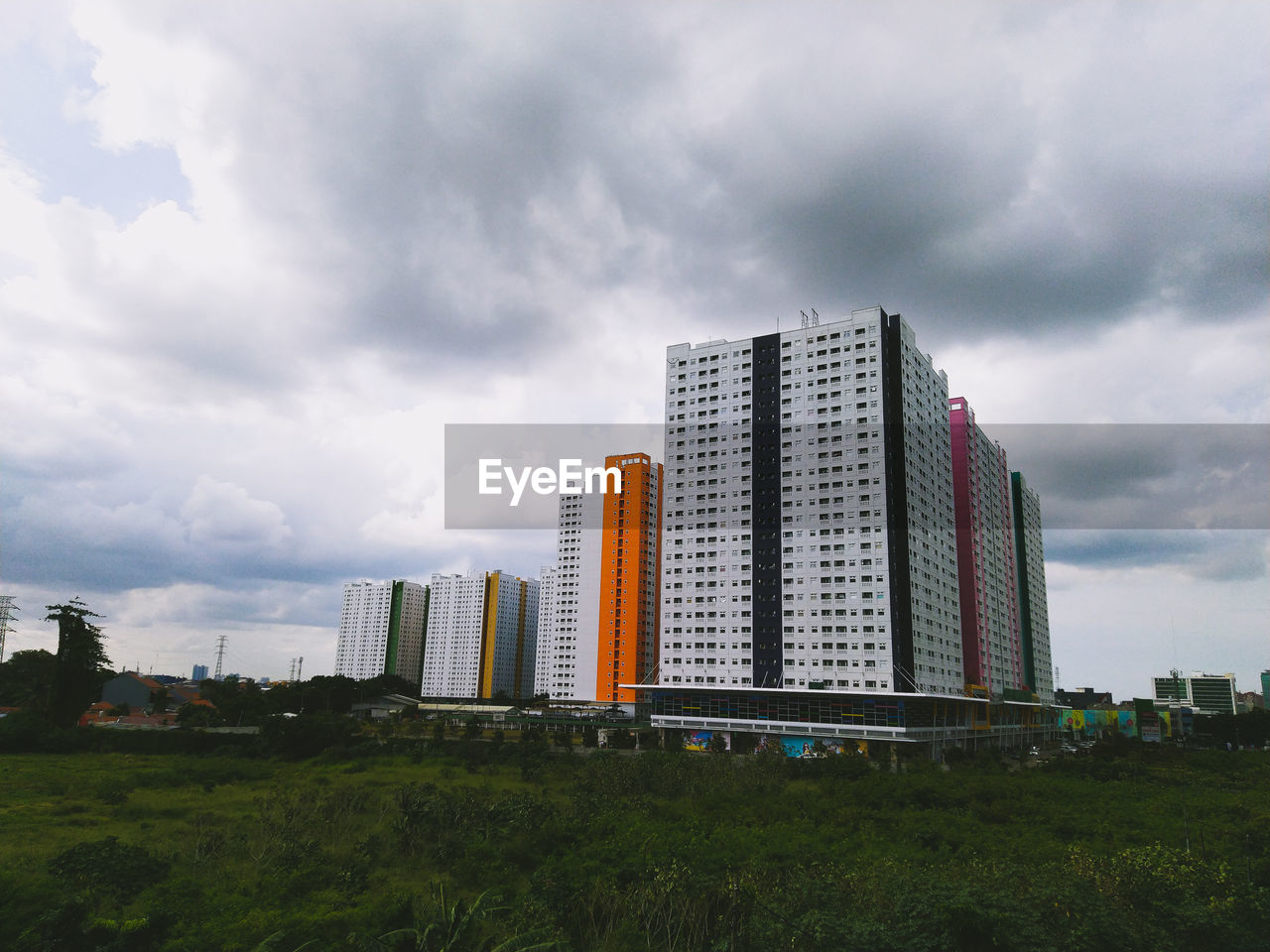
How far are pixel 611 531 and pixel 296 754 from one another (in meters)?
50.8

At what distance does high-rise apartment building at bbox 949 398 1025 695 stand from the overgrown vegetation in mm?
37401

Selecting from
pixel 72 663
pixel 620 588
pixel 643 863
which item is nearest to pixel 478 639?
pixel 620 588

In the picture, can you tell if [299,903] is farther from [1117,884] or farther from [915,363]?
[915,363]

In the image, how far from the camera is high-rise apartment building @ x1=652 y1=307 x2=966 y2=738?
6056 centimetres

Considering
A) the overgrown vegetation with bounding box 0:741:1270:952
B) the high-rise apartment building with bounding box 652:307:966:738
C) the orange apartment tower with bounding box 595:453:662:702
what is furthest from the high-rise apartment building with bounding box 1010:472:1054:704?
the overgrown vegetation with bounding box 0:741:1270:952

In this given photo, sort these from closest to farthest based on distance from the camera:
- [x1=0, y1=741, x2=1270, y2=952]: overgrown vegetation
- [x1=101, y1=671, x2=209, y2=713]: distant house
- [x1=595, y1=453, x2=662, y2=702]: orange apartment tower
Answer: [x1=0, y1=741, x2=1270, y2=952]: overgrown vegetation
[x1=595, y1=453, x2=662, y2=702]: orange apartment tower
[x1=101, y1=671, x2=209, y2=713]: distant house

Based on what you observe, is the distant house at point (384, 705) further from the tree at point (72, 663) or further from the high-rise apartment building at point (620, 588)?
the tree at point (72, 663)

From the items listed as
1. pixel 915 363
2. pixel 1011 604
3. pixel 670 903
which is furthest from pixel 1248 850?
pixel 1011 604

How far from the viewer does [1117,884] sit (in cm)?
1784

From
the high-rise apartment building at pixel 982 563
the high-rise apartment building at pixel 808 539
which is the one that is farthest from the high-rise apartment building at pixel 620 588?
the high-rise apartment building at pixel 982 563

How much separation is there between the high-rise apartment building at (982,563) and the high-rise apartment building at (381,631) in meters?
109

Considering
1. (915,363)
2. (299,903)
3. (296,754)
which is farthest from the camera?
(915,363)

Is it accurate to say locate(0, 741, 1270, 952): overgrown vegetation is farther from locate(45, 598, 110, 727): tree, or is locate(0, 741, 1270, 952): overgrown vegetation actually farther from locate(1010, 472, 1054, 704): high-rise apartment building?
locate(1010, 472, 1054, 704): high-rise apartment building

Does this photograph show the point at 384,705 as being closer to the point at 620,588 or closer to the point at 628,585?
the point at 620,588
